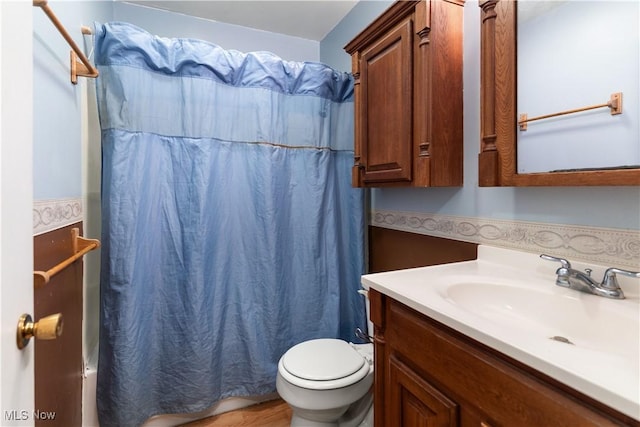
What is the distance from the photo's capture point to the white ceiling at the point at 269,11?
6.21 feet

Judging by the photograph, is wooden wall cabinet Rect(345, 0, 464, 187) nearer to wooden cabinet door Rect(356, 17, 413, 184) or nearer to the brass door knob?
wooden cabinet door Rect(356, 17, 413, 184)

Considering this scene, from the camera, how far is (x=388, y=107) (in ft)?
4.36

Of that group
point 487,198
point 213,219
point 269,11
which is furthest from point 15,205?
point 269,11

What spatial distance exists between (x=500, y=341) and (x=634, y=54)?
83 centimetres

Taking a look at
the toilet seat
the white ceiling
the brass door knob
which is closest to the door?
the brass door knob

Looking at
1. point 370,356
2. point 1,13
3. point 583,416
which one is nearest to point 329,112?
point 370,356

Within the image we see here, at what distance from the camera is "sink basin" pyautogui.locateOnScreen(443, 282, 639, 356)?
69 centimetres

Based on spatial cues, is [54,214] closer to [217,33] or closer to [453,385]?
[453,385]

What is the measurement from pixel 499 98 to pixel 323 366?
4.03 feet

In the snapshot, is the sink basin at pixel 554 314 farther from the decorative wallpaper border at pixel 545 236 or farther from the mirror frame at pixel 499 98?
the mirror frame at pixel 499 98

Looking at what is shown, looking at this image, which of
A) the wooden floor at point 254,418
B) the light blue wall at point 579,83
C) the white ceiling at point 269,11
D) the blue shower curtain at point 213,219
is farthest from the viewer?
the white ceiling at point 269,11

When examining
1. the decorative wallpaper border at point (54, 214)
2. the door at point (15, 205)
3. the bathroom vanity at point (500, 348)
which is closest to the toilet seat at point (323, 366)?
the bathroom vanity at point (500, 348)

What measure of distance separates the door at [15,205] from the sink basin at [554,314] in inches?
33.6

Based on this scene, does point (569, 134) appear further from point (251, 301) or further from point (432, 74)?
point (251, 301)
